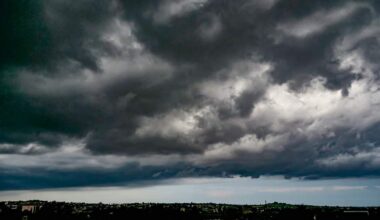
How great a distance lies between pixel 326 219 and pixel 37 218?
5129 inches

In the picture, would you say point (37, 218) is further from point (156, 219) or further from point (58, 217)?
point (156, 219)

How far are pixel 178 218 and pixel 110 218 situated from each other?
3135cm

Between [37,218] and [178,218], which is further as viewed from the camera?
[178,218]

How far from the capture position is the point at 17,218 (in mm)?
167125

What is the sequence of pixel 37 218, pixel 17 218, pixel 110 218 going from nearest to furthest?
pixel 17 218
pixel 37 218
pixel 110 218

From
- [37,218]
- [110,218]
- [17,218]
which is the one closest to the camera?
[17,218]

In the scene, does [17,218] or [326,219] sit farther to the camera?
[326,219]

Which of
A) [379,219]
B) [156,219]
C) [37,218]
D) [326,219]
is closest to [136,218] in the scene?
[156,219]

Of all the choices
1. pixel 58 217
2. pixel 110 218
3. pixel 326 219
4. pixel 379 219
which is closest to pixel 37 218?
pixel 58 217

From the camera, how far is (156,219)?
196000 millimetres

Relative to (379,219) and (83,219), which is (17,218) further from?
(379,219)

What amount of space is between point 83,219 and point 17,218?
2730cm

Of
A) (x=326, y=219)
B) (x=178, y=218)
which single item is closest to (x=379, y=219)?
(x=326, y=219)

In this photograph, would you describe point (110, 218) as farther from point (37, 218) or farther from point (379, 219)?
point (379, 219)
